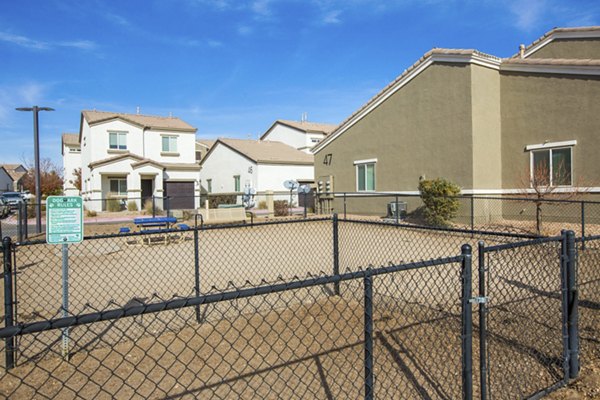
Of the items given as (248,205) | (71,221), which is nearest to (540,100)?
(71,221)

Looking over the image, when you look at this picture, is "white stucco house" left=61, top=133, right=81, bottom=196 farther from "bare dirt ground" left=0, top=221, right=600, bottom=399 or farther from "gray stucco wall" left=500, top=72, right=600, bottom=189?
"gray stucco wall" left=500, top=72, right=600, bottom=189

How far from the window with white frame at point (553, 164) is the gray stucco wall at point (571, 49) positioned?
17.5 feet

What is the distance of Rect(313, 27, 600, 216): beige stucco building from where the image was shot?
13516 millimetres

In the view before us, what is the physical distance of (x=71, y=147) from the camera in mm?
40750

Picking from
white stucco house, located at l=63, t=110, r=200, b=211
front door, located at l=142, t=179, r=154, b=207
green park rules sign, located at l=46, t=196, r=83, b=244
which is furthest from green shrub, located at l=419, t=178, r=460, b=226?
front door, located at l=142, t=179, r=154, b=207

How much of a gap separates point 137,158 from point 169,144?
3970mm

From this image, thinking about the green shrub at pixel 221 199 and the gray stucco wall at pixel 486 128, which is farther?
the green shrub at pixel 221 199

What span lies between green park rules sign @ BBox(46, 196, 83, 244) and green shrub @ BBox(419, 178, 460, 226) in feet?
38.7

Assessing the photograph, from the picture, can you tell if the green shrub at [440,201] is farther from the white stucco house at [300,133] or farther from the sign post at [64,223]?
the white stucco house at [300,133]

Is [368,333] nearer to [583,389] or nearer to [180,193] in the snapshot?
[583,389]

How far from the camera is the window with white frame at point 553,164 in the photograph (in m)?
13.8

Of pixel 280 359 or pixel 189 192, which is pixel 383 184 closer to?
pixel 280 359

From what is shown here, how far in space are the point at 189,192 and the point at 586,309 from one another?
30.7m

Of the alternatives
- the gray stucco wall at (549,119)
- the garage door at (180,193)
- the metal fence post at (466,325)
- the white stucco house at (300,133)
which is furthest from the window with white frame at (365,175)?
the white stucco house at (300,133)
